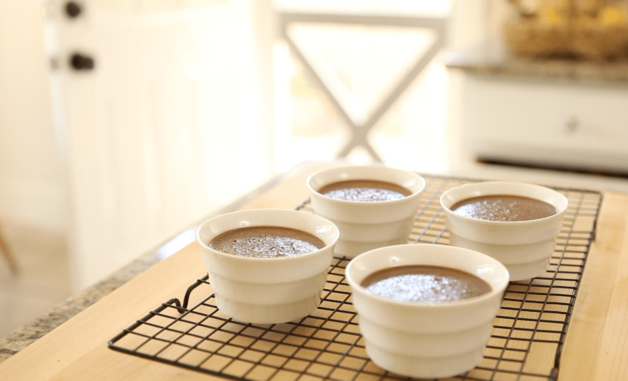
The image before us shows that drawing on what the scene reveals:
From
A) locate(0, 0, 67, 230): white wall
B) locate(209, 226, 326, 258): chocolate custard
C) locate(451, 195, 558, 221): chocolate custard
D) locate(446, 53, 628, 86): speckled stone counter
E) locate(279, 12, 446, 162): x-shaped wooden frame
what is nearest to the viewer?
locate(209, 226, 326, 258): chocolate custard

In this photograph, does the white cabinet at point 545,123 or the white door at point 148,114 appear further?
the white door at point 148,114

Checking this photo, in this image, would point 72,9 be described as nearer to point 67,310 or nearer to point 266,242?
point 67,310

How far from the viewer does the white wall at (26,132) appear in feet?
8.13

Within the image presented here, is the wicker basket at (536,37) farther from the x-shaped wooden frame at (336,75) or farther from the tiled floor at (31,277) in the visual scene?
the tiled floor at (31,277)

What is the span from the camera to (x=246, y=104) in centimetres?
288

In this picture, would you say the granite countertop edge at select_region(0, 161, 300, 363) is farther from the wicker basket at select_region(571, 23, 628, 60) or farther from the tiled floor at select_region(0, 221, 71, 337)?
the tiled floor at select_region(0, 221, 71, 337)

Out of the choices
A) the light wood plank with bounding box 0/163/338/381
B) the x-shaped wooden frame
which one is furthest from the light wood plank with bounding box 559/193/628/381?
the x-shaped wooden frame

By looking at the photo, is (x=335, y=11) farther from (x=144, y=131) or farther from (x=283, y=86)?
(x=144, y=131)

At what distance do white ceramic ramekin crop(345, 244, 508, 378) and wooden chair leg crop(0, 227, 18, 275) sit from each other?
2288 millimetres

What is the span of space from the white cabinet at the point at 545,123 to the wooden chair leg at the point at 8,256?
1.82 m

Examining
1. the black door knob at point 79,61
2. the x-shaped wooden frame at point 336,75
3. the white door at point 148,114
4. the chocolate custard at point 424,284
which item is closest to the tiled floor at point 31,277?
the white door at point 148,114

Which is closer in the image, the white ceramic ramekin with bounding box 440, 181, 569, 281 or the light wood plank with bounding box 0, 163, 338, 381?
the light wood plank with bounding box 0, 163, 338, 381

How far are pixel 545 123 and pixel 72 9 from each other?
4.75 feet

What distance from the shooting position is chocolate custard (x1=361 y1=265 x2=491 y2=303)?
651 mm
